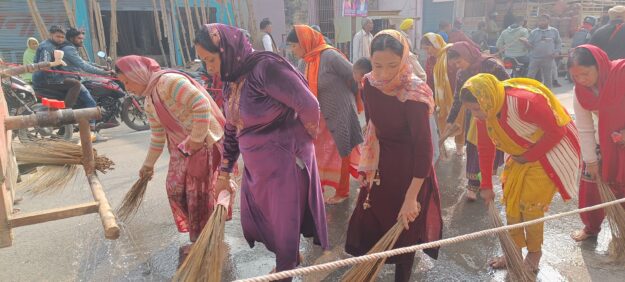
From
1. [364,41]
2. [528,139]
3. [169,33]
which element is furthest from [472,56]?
[169,33]

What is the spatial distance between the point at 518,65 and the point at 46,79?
8.90 metres

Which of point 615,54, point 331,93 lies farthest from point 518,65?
point 331,93

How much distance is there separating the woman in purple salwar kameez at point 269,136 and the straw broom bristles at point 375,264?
1.13 ft

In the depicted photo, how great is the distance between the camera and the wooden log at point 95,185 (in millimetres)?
1537

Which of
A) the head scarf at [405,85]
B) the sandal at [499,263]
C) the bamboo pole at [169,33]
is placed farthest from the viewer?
the bamboo pole at [169,33]

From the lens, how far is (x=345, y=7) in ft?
32.2

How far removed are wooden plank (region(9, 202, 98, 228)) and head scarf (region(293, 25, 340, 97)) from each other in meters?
2.00

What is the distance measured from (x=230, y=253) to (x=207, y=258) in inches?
43.5

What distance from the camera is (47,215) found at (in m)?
1.68

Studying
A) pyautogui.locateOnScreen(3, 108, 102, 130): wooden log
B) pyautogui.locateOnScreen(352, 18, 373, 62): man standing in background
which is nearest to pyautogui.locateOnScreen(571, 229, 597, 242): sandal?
pyautogui.locateOnScreen(3, 108, 102, 130): wooden log

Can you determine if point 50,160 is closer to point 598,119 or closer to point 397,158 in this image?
point 397,158

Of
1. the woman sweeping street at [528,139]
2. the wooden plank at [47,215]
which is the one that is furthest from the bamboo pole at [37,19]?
the woman sweeping street at [528,139]

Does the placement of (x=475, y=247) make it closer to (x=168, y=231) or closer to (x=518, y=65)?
(x=168, y=231)

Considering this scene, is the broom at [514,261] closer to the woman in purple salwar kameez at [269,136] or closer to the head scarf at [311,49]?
the woman in purple salwar kameez at [269,136]
